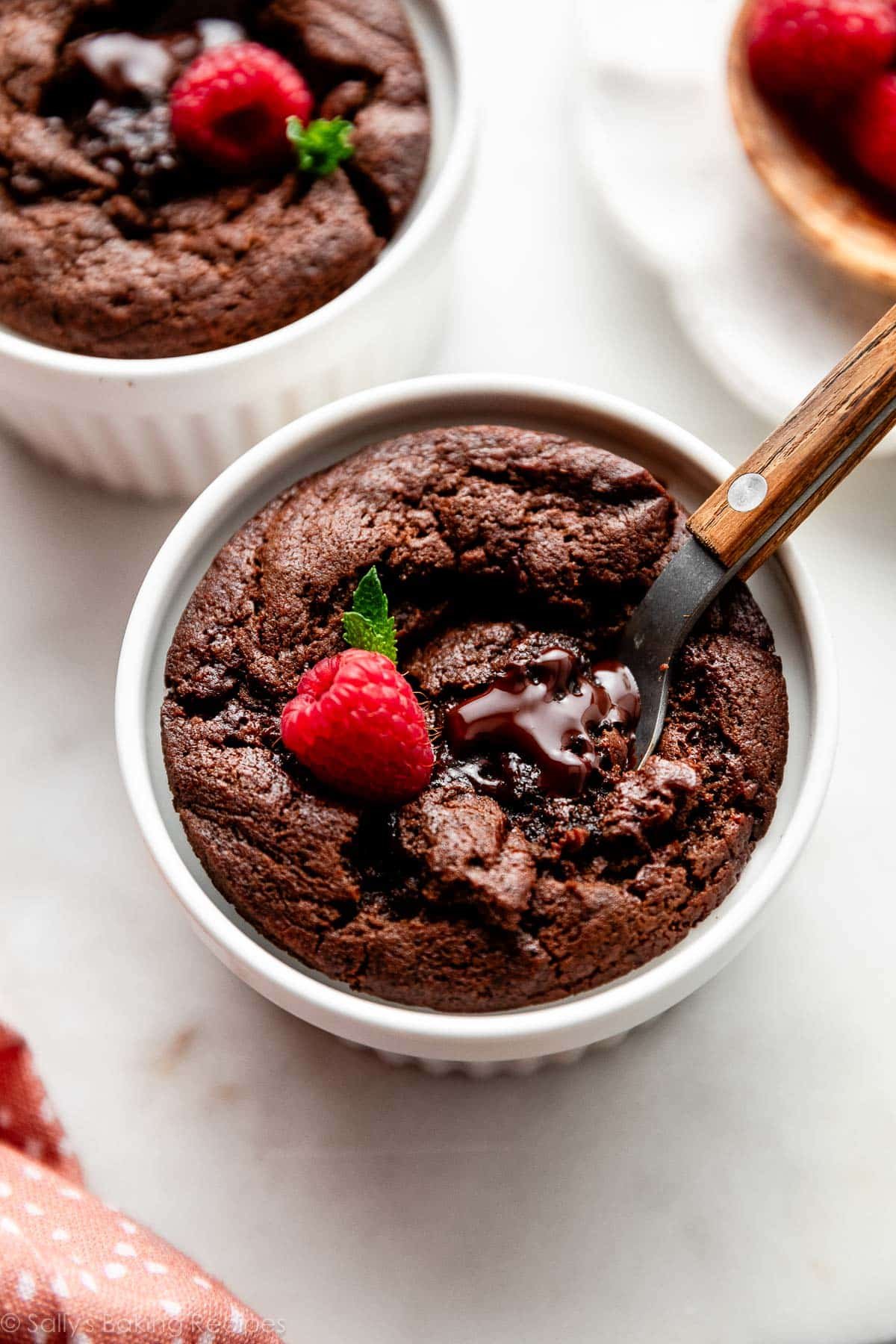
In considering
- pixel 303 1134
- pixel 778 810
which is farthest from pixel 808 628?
pixel 303 1134

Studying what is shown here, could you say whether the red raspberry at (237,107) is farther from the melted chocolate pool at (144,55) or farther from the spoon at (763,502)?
the spoon at (763,502)

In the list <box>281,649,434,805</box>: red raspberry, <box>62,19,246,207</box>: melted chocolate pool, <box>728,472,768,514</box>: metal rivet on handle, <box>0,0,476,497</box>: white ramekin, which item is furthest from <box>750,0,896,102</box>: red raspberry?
<box>281,649,434,805</box>: red raspberry

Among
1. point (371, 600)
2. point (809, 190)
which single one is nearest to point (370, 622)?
point (371, 600)

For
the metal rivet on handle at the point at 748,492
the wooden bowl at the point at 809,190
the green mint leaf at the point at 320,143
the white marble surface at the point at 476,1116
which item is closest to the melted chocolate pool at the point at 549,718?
the metal rivet on handle at the point at 748,492

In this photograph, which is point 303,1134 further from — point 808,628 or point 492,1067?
point 808,628

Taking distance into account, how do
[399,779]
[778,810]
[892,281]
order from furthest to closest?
1. [892,281]
2. [778,810]
3. [399,779]

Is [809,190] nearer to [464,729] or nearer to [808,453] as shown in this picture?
[808,453]

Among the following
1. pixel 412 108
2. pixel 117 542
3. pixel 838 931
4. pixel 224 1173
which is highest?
pixel 412 108
